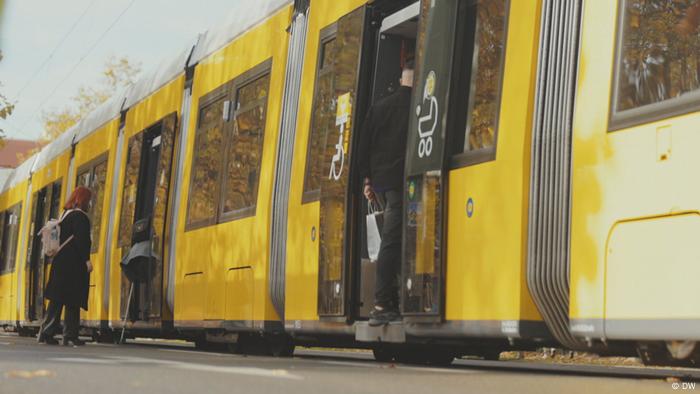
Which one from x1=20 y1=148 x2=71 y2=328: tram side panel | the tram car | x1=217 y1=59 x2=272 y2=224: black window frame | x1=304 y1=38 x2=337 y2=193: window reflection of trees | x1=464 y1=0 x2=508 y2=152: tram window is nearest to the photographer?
the tram car

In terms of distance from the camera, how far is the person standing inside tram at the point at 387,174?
30.6ft

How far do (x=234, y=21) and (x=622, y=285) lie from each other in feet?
25.4

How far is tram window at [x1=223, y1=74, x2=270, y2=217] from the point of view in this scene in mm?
12445

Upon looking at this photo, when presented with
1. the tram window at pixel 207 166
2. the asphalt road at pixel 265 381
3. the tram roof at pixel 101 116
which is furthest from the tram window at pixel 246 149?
the tram roof at pixel 101 116

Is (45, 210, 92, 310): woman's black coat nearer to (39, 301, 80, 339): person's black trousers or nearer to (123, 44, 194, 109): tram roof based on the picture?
(39, 301, 80, 339): person's black trousers

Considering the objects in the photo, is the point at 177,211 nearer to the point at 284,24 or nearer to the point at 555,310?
the point at 284,24

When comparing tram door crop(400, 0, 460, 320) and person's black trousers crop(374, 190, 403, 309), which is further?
person's black trousers crop(374, 190, 403, 309)

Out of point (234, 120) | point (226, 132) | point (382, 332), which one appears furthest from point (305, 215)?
point (226, 132)

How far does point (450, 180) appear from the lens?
8461 mm

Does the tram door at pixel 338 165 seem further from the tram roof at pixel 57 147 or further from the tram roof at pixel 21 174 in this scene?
the tram roof at pixel 21 174

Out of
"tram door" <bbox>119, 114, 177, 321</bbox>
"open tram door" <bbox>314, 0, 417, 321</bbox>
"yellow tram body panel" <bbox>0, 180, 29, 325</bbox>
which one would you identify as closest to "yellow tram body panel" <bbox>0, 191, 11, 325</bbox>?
"yellow tram body panel" <bbox>0, 180, 29, 325</bbox>

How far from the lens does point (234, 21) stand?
45.0 ft

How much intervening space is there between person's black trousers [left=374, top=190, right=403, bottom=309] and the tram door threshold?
0.78 meters

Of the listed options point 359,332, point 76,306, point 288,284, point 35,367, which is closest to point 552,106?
point 359,332
